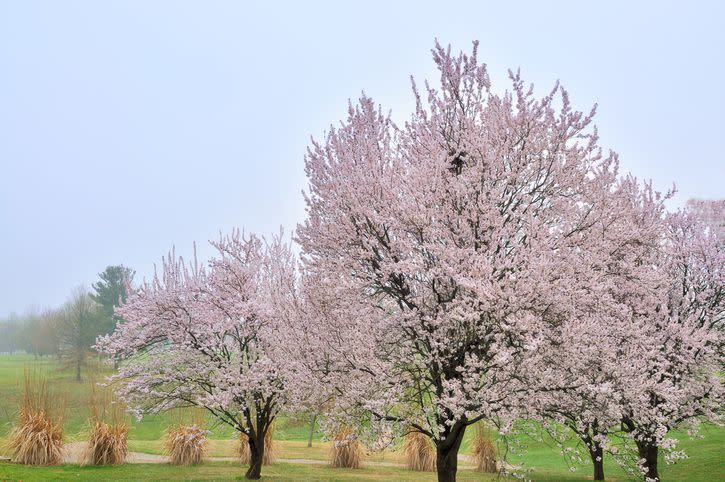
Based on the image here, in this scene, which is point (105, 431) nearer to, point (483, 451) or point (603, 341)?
point (483, 451)

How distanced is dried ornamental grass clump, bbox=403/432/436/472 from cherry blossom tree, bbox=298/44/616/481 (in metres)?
13.0

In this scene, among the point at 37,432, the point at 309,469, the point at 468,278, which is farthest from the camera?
the point at 309,469

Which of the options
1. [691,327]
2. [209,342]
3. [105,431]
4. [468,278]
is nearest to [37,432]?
[105,431]

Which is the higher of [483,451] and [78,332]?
[78,332]

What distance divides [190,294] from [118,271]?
43306 millimetres

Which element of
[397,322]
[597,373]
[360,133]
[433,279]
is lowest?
[597,373]

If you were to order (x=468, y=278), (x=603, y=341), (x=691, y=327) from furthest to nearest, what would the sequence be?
1. (x=691, y=327)
2. (x=603, y=341)
3. (x=468, y=278)

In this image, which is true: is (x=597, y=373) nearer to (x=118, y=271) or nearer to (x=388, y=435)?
(x=388, y=435)

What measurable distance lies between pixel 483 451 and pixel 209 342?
12265 mm

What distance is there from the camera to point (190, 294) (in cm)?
1856

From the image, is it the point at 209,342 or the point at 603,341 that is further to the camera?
the point at 209,342

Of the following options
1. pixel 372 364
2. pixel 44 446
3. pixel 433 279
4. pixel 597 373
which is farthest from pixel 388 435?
pixel 44 446

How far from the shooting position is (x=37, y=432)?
63.2ft

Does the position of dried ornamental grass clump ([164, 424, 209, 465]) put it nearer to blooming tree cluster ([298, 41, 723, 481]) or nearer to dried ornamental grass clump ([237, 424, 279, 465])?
dried ornamental grass clump ([237, 424, 279, 465])
